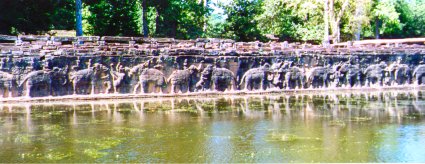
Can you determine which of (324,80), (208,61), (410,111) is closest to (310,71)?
(324,80)

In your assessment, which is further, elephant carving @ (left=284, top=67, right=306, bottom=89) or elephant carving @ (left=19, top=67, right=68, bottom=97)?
elephant carving @ (left=284, top=67, right=306, bottom=89)

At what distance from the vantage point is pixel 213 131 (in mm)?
9852

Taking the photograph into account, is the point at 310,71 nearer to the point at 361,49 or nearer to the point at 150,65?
the point at 361,49

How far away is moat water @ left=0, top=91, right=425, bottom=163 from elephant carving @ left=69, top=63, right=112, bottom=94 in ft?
2.74

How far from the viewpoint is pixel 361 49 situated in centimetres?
1964

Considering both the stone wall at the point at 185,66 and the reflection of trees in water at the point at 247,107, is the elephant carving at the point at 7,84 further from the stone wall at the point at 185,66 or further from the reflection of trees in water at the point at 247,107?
the reflection of trees in water at the point at 247,107

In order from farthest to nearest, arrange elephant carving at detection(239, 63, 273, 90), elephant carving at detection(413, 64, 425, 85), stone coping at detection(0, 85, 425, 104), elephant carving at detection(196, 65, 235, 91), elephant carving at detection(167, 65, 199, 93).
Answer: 1. elephant carving at detection(413, 64, 425, 85)
2. elephant carving at detection(239, 63, 273, 90)
3. elephant carving at detection(196, 65, 235, 91)
4. elephant carving at detection(167, 65, 199, 93)
5. stone coping at detection(0, 85, 425, 104)

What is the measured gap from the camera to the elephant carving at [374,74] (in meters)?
19.6

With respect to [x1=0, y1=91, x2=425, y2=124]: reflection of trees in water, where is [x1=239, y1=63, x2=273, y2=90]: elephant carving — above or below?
above

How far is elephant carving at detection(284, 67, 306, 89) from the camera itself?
18016 mm

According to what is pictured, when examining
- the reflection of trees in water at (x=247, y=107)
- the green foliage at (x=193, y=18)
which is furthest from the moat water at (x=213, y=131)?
the green foliage at (x=193, y=18)

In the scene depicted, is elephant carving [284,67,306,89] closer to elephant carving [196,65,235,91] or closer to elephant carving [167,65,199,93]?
elephant carving [196,65,235,91]

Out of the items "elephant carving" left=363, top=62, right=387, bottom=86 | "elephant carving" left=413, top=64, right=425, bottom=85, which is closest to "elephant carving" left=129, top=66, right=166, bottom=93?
"elephant carving" left=363, top=62, right=387, bottom=86

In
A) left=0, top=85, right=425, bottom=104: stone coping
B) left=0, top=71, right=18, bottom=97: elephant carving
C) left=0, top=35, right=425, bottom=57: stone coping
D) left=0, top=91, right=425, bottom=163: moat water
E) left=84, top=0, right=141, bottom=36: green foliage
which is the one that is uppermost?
left=84, top=0, right=141, bottom=36: green foliage
